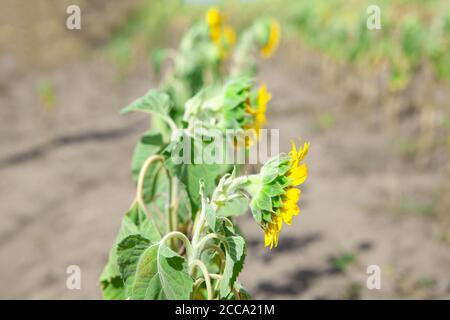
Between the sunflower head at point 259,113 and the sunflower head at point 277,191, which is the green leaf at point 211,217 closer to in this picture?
the sunflower head at point 277,191

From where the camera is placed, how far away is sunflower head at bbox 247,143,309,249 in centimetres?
112

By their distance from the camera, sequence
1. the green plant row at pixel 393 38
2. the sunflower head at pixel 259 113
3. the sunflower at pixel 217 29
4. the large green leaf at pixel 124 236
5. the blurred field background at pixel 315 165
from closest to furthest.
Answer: the large green leaf at pixel 124 236, the sunflower head at pixel 259 113, the sunflower at pixel 217 29, the blurred field background at pixel 315 165, the green plant row at pixel 393 38

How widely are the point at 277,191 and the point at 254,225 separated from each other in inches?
107

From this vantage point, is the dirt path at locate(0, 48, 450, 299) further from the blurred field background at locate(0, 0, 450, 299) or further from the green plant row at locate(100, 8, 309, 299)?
the green plant row at locate(100, 8, 309, 299)

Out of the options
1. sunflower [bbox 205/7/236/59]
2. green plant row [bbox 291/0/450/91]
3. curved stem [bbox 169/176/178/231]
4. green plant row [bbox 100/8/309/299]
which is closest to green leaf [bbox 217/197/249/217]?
green plant row [bbox 100/8/309/299]

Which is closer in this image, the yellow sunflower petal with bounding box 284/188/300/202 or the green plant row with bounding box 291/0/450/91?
the yellow sunflower petal with bounding box 284/188/300/202

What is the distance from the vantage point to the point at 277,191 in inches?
44.7

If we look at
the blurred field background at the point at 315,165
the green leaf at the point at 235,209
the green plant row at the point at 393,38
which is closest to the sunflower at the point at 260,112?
the green leaf at the point at 235,209

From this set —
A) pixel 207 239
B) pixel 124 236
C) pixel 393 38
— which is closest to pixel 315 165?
pixel 393 38

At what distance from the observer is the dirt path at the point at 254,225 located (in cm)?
301

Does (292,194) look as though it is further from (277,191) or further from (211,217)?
(211,217)

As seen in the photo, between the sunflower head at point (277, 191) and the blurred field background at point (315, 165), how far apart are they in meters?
1.67

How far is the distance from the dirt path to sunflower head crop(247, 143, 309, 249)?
170 cm

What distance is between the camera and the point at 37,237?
383cm
